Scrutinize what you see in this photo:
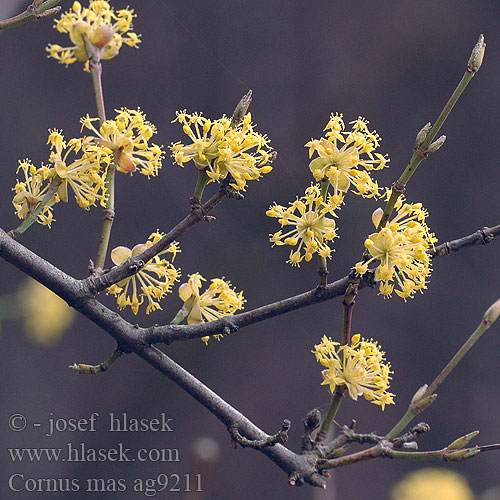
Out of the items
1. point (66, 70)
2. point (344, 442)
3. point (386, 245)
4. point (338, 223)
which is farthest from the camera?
point (66, 70)

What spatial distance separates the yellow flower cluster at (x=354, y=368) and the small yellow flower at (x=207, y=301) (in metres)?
0.12

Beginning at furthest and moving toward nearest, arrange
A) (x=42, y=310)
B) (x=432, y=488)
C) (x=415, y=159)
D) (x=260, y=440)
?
(x=42, y=310)
(x=432, y=488)
(x=260, y=440)
(x=415, y=159)

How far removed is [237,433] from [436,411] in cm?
198

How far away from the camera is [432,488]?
153cm

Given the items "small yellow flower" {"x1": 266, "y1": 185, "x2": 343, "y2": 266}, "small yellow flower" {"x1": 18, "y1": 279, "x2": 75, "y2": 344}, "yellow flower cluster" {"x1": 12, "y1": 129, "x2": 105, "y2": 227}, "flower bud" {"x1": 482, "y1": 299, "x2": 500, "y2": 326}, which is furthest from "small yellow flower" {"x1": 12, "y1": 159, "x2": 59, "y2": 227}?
"small yellow flower" {"x1": 18, "y1": 279, "x2": 75, "y2": 344}

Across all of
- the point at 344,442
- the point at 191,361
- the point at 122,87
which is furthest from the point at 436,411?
the point at 344,442

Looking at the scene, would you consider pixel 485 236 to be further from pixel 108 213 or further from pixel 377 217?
pixel 108 213

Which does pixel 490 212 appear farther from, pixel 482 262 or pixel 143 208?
pixel 143 208

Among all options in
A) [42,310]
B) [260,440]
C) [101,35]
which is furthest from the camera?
[42,310]

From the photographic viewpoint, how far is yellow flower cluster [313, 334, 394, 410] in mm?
699

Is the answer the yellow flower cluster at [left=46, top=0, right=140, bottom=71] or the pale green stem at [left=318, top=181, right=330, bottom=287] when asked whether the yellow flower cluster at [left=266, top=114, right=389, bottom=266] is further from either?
the yellow flower cluster at [left=46, top=0, right=140, bottom=71]

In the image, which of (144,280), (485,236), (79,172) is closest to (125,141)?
(79,172)

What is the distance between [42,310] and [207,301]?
1.11 meters

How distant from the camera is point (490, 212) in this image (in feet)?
8.14
